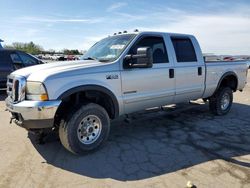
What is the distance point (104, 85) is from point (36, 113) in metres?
1.21

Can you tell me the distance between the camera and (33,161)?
4406 millimetres

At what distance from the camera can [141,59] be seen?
4832mm

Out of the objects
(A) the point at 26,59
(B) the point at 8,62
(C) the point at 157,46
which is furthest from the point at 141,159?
(A) the point at 26,59

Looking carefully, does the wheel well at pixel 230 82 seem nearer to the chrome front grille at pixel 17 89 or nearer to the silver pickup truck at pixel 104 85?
the silver pickup truck at pixel 104 85

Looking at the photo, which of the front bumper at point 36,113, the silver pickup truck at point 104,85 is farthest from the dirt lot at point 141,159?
the front bumper at point 36,113

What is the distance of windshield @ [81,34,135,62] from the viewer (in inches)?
205

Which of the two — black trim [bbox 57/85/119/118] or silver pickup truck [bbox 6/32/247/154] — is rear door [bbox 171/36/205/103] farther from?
black trim [bbox 57/85/119/118]

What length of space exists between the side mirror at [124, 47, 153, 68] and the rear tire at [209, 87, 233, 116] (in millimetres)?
3287

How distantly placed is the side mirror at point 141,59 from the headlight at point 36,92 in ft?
5.09

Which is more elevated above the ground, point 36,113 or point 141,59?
point 141,59

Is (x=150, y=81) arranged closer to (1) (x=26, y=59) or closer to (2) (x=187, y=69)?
(2) (x=187, y=69)

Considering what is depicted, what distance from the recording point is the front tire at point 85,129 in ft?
14.5

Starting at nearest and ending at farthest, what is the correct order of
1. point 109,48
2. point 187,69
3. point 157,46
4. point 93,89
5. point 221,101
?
point 93,89 < point 109,48 < point 157,46 < point 187,69 < point 221,101

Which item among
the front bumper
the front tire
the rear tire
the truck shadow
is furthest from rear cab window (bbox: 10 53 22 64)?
the rear tire
